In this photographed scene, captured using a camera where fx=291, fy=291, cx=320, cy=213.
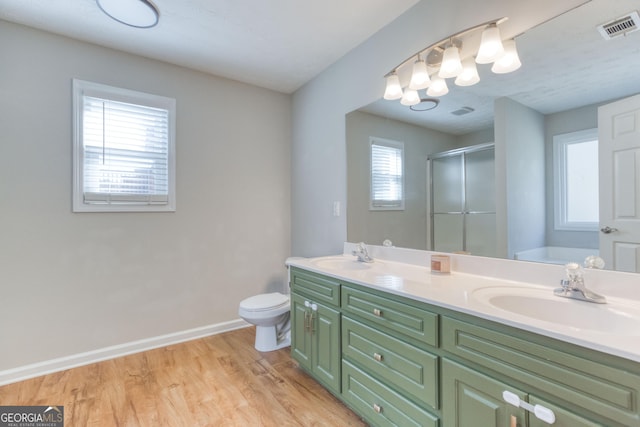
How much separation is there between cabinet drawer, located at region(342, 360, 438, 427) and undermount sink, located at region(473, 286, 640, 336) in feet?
1.89

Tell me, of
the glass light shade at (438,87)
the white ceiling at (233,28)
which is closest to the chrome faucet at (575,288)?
the glass light shade at (438,87)

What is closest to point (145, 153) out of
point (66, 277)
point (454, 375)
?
point (66, 277)

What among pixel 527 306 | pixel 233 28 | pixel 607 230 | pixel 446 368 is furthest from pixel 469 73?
pixel 233 28

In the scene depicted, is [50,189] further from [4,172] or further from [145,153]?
[145,153]

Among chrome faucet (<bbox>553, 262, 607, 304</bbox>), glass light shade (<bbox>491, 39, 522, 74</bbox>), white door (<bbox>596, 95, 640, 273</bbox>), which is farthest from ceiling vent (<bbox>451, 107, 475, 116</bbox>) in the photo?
chrome faucet (<bbox>553, 262, 607, 304</bbox>)

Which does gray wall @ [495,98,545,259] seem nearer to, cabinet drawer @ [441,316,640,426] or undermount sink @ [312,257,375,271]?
cabinet drawer @ [441,316,640,426]

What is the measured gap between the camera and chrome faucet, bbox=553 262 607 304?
3.69 ft

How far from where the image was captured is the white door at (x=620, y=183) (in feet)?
3.75

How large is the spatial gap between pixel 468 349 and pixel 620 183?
0.92 meters

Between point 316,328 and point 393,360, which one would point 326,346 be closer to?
point 316,328

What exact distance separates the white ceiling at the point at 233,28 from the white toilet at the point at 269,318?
6.86 ft

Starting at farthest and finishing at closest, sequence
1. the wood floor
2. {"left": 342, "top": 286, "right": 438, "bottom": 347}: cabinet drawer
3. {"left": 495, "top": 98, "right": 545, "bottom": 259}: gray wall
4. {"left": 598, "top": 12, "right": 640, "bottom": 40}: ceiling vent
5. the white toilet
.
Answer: the white toilet < the wood floor < {"left": 495, "top": 98, "right": 545, "bottom": 259}: gray wall < {"left": 342, "top": 286, "right": 438, "bottom": 347}: cabinet drawer < {"left": 598, "top": 12, "right": 640, "bottom": 40}: ceiling vent

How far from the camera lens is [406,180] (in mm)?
2084

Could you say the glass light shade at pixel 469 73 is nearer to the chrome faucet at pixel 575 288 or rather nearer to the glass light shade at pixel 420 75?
the glass light shade at pixel 420 75
